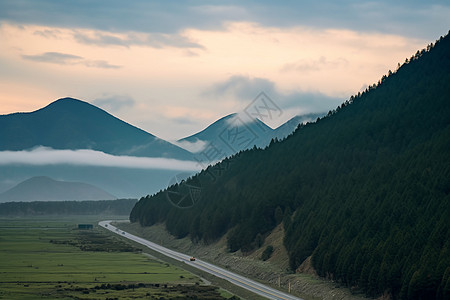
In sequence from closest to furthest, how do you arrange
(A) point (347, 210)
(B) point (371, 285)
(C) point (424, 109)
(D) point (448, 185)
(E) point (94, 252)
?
(B) point (371, 285) < (D) point (448, 185) < (A) point (347, 210) < (E) point (94, 252) < (C) point (424, 109)

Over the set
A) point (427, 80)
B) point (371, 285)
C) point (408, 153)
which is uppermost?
point (427, 80)

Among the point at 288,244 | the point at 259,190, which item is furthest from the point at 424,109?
the point at 288,244

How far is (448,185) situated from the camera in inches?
3703

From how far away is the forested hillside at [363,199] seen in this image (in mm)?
76625

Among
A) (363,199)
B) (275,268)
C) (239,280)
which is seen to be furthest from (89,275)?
(363,199)

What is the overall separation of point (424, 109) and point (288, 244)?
6184 cm

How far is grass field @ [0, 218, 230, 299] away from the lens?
81125 millimetres

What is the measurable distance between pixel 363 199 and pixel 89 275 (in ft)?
131

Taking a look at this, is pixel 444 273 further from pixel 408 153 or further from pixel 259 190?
pixel 259 190

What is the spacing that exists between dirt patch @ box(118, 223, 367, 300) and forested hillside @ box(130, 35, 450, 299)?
1.84 metres

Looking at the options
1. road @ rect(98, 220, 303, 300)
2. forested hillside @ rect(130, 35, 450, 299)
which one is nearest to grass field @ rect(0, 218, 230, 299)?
road @ rect(98, 220, 303, 300)

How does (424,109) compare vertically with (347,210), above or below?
above

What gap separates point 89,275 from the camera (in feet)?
332

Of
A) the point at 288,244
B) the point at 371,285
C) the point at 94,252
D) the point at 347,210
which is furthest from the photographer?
the point at 94,252
